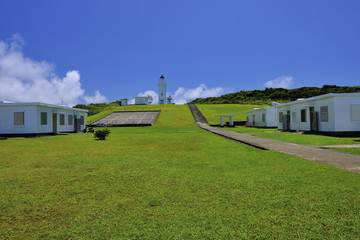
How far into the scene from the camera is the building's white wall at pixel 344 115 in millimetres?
16000

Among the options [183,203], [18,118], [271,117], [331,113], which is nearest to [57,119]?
[18,118]

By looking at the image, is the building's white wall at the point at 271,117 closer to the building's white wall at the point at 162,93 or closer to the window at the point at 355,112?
the window at the point at 355,112

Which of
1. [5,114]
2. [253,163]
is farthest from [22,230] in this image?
[5,114]

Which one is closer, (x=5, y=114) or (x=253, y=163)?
(x=253, y=163)

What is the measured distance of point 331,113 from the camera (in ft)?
53.6

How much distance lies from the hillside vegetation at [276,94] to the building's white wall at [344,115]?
45.4m

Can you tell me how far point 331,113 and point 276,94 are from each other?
5936cm

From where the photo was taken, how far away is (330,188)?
146 inches

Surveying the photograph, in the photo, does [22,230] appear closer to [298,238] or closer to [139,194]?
[139,194]

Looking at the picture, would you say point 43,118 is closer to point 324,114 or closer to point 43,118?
point 43,118

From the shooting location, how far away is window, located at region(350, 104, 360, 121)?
16078mm

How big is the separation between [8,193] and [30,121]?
60.0 ft

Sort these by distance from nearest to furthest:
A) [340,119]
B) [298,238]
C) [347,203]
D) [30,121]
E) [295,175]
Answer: [298,238], [347,203], [295,175], [340,119], [30,121]

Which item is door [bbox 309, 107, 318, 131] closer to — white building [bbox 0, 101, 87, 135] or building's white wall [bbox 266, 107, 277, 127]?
building's white wall [bbox 266, 107, 277, 127]
